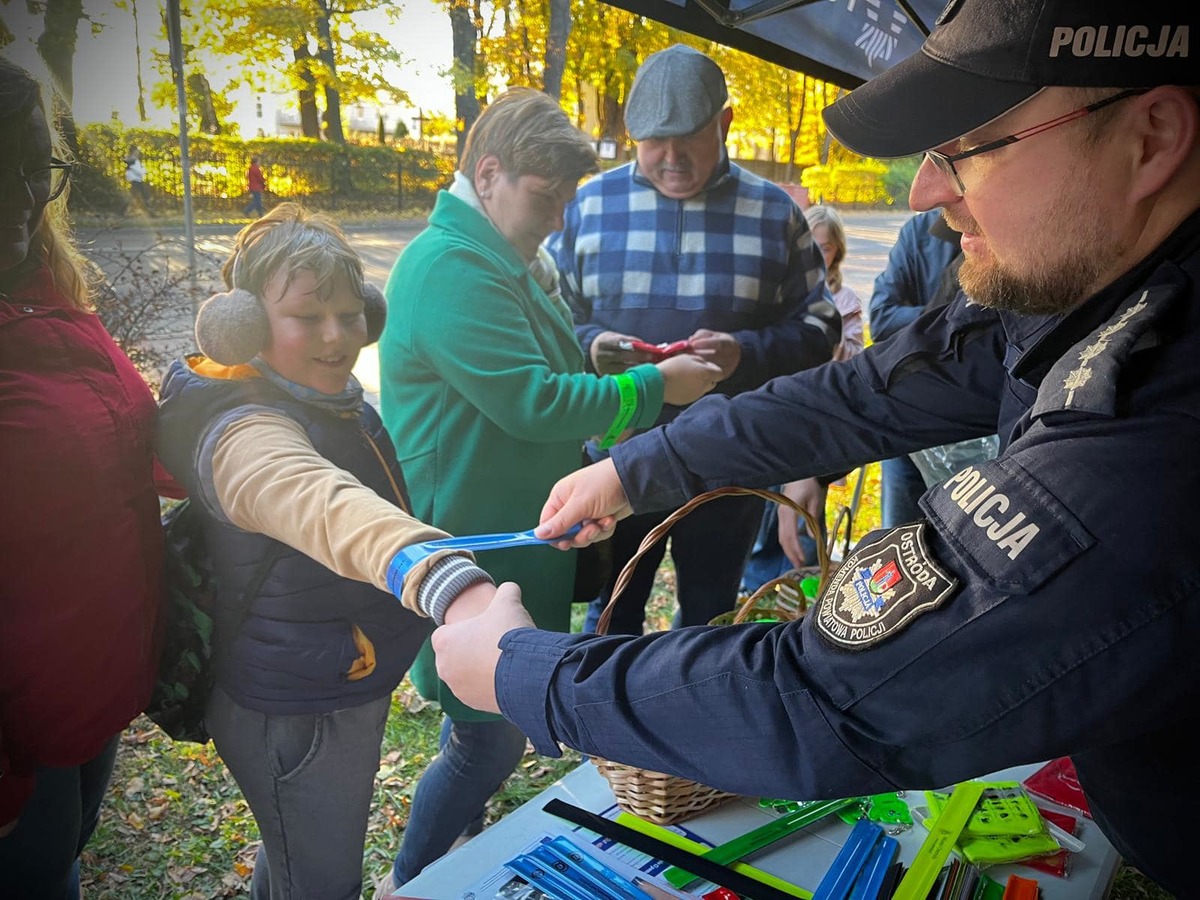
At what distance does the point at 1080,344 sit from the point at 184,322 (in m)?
1.26

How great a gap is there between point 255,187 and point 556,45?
0.75m

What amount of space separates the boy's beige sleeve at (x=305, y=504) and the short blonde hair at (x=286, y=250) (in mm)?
226

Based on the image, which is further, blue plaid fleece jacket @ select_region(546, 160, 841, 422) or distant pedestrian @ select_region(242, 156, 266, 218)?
blue plaid fleece jacket @ select_region(546, 160, 841, 422)

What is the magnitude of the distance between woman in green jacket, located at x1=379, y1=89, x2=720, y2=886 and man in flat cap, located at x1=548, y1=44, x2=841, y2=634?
285 mm

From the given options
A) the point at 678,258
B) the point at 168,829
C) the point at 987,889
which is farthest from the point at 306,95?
the point at 987,889

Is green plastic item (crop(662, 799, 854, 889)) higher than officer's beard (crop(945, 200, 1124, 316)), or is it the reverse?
officer's beard (crop(945, 200, 1124, 316))

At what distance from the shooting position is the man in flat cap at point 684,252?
209cm

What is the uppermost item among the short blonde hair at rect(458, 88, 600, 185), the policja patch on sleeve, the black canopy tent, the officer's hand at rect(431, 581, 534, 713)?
the black canopy tent

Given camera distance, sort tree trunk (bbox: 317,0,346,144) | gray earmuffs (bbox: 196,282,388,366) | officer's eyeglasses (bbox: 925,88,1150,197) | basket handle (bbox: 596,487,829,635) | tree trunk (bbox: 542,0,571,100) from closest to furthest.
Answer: officer's eyeglasses (bbox: 925,88,1150,197) → gray earmuffs (bbox: 196,282,388,366) → tree trunk (bbox: 317,0,346,144) → basket handle (bbox: 596,487,829,635) → tree trunk (bbox: 542,0,571,100)

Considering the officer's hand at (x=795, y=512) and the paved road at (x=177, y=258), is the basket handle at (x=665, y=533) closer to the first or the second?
the paved road at (x=177, y=258)

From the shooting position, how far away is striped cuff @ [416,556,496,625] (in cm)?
136

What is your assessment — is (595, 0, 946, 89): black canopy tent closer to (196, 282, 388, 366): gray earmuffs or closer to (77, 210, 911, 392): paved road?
(77, 210, 911, 392): paved road

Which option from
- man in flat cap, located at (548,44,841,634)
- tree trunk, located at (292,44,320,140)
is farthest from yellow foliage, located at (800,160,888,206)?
tree trunk, located at (292,44,320,140)

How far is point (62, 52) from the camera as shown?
1.12m
